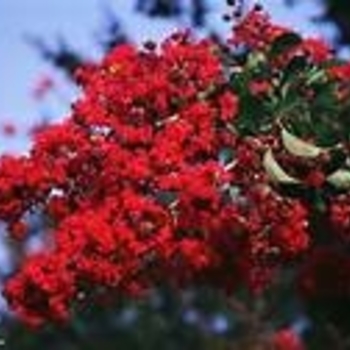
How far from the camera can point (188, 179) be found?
6586 mm

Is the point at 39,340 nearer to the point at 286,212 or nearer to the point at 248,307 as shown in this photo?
the point at 248,307

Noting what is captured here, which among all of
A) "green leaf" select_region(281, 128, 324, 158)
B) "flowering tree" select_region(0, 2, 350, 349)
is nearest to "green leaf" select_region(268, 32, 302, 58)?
"flowering tree" select_region(0, 2, 350, 349)

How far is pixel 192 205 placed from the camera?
260 inches

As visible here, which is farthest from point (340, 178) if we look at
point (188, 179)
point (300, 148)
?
point (188, 179)

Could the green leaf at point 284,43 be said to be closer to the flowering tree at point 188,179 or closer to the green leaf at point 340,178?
the flowering tree at point 188,179

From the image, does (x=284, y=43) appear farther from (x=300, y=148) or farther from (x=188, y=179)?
(x=188, y=179)

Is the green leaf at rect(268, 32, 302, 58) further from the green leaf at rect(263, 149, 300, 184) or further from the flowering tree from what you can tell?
the green leaf at rect(263, 149, 300, 184)

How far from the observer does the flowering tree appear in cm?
656

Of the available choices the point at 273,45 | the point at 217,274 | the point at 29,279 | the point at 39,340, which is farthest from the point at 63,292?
the point at 39,340

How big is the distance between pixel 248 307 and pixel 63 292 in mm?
14200

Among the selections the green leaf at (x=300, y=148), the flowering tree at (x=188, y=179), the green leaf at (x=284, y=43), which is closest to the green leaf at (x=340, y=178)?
the flowering tree at (x=188, y=179)

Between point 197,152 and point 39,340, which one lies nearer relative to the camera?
point 197,152

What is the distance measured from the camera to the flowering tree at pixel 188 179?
6.56m

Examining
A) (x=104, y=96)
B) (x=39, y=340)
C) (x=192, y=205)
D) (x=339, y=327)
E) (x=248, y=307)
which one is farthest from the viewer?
(x=39, y=340)
